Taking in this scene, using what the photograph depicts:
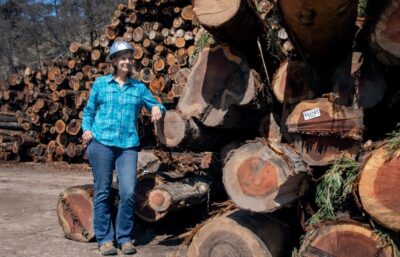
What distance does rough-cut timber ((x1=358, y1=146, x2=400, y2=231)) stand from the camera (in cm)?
294

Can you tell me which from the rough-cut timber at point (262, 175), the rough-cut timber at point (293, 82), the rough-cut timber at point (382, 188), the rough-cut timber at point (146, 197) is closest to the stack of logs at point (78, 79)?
the rough-cut timber at point (146, 197)

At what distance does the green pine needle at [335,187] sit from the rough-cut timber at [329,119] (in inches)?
7.4

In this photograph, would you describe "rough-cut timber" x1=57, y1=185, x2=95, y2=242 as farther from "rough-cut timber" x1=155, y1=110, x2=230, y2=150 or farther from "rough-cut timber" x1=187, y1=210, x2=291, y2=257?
"rough-cut timber" x1=187, y1=210, x2=291, y2=257

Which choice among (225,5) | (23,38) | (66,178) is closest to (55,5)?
(23,38)

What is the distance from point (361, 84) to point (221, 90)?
3.49 feet

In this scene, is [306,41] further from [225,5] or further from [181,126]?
[181,126]

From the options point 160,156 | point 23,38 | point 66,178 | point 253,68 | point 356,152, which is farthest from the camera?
point 23,38

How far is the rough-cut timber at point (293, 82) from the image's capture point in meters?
3.93

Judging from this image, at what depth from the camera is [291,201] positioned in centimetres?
332

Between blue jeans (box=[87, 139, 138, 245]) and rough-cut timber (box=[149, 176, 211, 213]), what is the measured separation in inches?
8.1

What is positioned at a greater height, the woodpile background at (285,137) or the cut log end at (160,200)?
the woodpile background at (285,137)

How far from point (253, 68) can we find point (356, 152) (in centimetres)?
113

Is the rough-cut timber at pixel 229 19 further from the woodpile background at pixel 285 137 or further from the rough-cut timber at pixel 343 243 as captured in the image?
the rough-cut timber at pixel 343 243

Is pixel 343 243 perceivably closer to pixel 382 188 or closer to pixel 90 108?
pixel 382 188
